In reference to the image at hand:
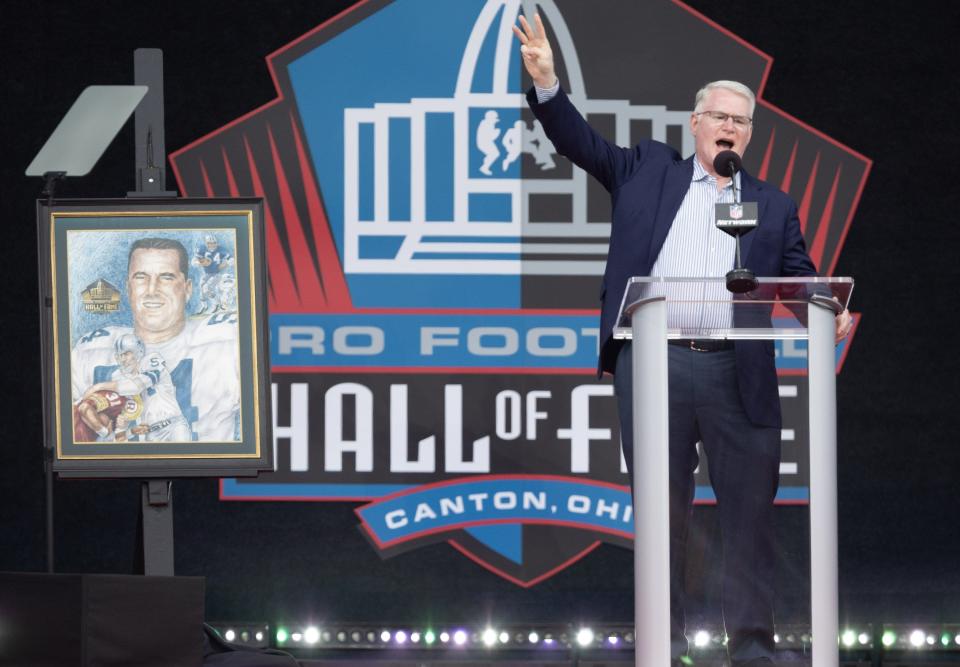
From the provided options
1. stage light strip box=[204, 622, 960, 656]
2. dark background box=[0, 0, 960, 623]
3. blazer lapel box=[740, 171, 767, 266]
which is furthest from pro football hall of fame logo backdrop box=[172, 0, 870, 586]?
blazer lapel box=[740, 171, 767, 266]

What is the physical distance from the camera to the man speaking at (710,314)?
245 cm

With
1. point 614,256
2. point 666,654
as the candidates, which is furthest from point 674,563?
point 614,256

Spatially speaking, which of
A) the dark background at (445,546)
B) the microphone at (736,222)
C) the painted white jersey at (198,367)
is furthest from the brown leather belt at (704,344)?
the dark background at (445,546)

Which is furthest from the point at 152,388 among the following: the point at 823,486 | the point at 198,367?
the point at 823,486

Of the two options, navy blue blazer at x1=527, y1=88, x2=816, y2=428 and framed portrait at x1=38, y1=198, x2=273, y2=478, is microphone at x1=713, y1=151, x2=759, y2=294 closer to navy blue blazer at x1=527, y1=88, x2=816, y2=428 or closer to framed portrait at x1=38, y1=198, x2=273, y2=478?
navy blue blazer at x1=527, y1=88, x2=816, y2=428

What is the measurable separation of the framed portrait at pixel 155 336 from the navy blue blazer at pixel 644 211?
1.07 metres

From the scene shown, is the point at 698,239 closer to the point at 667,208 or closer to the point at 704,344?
the point at 667,208

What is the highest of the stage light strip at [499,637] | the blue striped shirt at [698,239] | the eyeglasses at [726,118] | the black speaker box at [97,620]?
the eyeglasses at [726,118]

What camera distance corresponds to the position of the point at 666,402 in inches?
96.4

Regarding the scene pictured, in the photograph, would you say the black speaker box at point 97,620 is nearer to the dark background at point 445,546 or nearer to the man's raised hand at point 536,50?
the dark background at point 445,546

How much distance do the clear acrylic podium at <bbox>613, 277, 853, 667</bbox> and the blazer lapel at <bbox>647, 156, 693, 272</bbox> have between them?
0.50 meters

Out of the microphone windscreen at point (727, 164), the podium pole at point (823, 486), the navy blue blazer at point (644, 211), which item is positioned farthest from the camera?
the navy blue blazer at point (644, 211)

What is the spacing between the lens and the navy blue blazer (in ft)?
9.83

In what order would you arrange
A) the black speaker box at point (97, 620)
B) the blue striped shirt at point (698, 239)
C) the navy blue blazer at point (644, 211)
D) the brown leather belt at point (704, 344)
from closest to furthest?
1. the brown leather belt at point (704, 344)
2. the blue striped shirt at point (698, 239)
3. the navy blue blazer at point (644, 211)
4. the black speaker box at point (97, 620)
